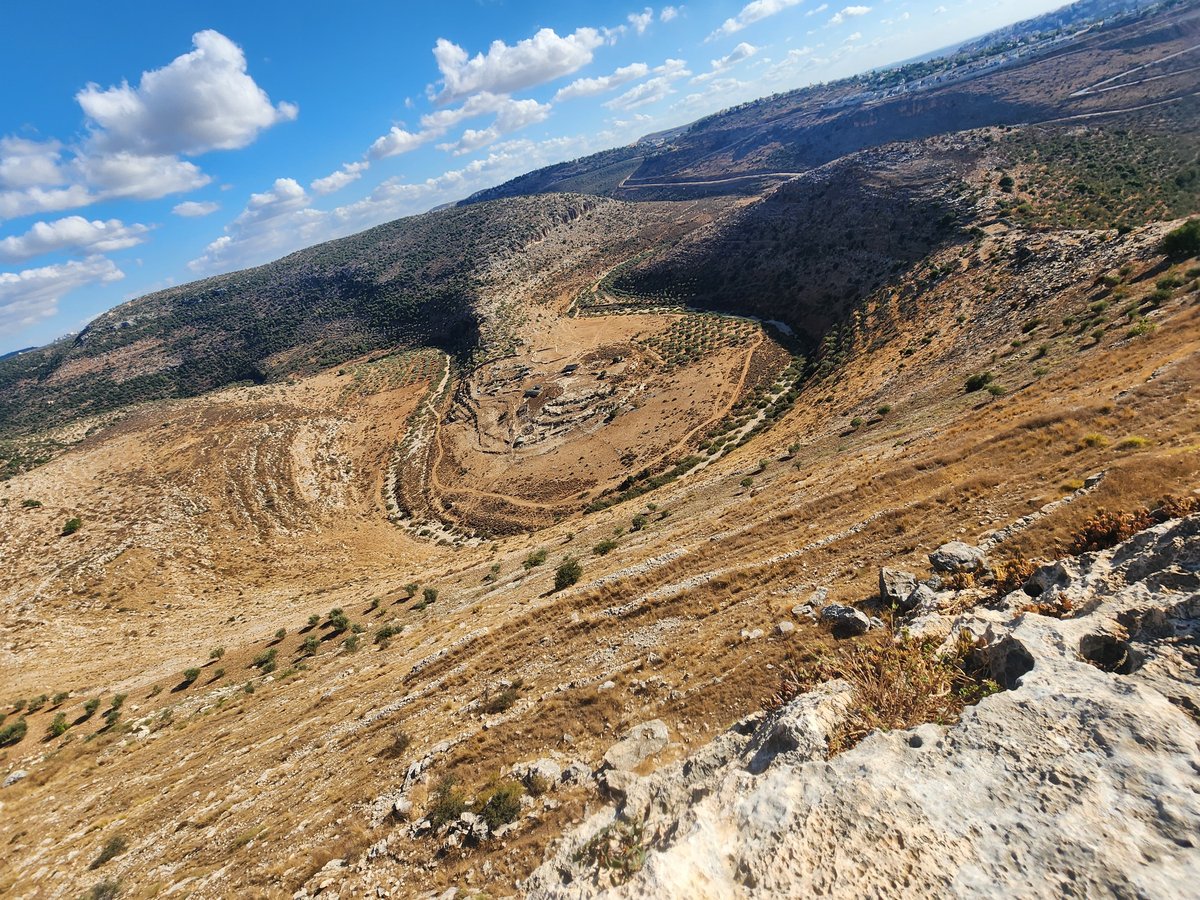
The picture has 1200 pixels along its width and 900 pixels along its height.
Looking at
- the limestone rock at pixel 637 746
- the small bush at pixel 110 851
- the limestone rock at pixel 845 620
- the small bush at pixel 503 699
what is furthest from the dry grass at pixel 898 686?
the small bush at pixel 110 851

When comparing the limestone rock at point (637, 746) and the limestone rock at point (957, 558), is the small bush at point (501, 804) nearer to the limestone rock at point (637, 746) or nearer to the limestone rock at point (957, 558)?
the limestone rock at point (637, 746)

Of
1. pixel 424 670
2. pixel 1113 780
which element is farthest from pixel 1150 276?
pixel 424 670

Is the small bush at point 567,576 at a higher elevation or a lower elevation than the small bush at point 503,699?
lower

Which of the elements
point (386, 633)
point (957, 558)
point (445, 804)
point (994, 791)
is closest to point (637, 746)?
point (445, 804)

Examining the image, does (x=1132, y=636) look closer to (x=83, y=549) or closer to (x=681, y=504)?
(x=681, y=504)

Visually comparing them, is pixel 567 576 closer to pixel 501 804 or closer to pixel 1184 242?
pixel 501 804

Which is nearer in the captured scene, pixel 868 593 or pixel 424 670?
pixel 868 593
